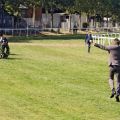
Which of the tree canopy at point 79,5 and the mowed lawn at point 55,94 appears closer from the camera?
the mowed lawn at point 55,94

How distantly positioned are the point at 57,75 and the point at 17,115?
416 inches

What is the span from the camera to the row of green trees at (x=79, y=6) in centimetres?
8579

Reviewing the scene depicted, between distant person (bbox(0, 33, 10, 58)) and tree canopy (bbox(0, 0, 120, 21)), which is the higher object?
tree canopy (bbox(0, 0, 120, 21))

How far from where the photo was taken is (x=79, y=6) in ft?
331

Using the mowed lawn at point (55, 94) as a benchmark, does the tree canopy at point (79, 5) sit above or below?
above

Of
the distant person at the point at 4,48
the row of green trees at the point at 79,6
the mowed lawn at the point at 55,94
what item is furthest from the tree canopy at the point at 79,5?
the mowed lawn at the point at 55,94

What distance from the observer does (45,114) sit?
15.1 metres

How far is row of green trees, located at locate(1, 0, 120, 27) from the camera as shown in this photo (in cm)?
8579

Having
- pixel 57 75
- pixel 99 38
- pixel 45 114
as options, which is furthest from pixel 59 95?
pixel 99 38

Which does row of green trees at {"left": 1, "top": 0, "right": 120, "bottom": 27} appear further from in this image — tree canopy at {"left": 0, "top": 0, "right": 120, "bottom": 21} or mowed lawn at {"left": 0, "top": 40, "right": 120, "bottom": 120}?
mowed lawn at {"left": 0, "top": 40, "right": 120, "bottom": 120}

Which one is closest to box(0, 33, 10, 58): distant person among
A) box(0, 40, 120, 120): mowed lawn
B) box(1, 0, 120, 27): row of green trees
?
box(0, 40, 120, 120): mowed lawn

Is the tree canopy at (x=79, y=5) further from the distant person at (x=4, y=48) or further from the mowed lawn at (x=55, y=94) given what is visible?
the mowed lawn at (x=55, y=94)

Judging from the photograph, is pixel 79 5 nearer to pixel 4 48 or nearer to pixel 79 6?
pixel 79 6

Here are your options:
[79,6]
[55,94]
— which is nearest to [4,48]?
[55,94]
